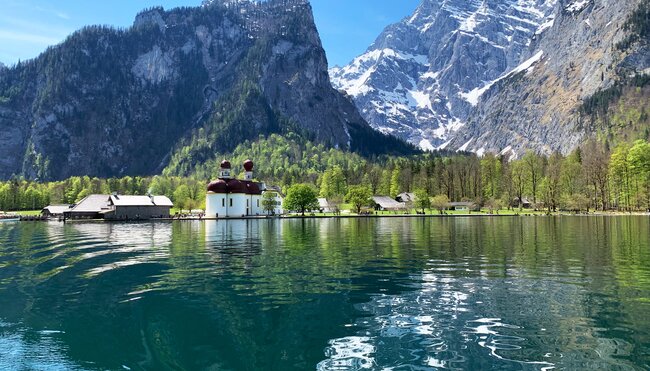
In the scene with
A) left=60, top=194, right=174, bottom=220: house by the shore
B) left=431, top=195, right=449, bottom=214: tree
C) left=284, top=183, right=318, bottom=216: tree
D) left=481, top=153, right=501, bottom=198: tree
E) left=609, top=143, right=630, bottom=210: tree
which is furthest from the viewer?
left=481, top=153, right=501, bottom=198: tree

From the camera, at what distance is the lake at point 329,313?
15867mm

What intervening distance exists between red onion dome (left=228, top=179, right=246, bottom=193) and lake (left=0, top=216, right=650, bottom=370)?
116314mm

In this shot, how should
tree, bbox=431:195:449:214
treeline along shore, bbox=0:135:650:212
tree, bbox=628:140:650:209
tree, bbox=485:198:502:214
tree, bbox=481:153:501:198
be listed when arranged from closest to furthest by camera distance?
1. tree, bbox=628:140:650:209
2. treeline along shore, bbox=0:135:650:212
3. tree, bbox=431:195:449:214
4. tree, bbox=485:198:502:214
5. tree, bbox=481:153:501:198

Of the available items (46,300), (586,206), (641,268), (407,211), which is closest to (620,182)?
(586,206)

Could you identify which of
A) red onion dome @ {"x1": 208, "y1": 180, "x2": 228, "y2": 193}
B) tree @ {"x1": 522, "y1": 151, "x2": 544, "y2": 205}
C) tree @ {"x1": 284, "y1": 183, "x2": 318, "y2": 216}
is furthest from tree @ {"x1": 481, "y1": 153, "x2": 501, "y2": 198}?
red onion dome @ {"x1": 208, "y1": 180, "x2": 228, "y2": 193}

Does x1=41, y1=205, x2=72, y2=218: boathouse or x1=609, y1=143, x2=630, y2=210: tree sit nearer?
x1=609, y1=143, x2=630, y2=210: tree

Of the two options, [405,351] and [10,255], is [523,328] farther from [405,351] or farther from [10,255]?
[10,255]

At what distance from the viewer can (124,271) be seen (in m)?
34.8

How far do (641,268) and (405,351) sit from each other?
25.0 m

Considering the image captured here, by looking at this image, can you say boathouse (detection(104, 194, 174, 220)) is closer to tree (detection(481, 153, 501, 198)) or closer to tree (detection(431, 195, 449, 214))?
tree (detection(431, 195, 449, 214))

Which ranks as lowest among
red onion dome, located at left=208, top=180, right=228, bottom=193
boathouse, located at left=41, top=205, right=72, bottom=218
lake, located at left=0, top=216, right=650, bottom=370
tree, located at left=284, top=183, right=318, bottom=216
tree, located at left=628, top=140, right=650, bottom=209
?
lake, located at left=0, top=216, right=650, bottom=370

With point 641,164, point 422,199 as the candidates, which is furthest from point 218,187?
point 641,164

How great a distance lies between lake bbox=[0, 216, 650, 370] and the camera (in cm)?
1587

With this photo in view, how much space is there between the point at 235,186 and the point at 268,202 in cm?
1229
